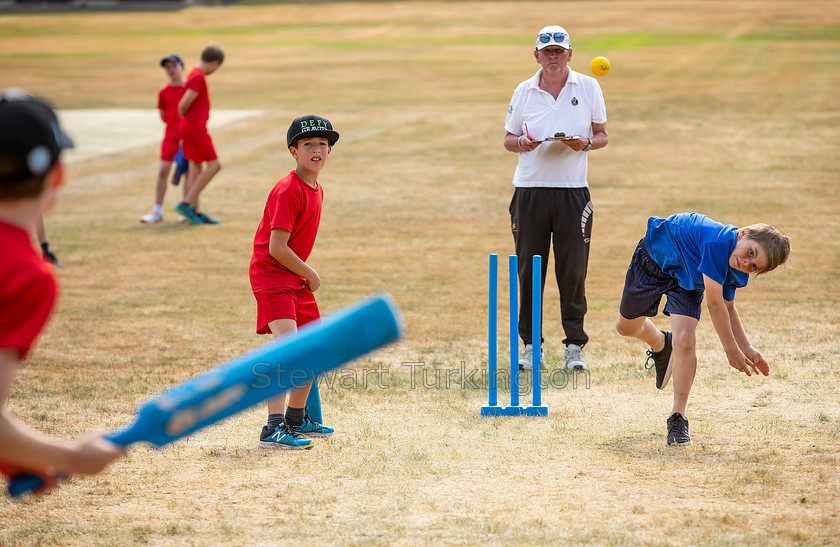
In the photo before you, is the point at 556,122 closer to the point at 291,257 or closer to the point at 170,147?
the point at 291,257

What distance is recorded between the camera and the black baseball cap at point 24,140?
2.38 meters

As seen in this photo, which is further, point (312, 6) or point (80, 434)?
point (312, 6)

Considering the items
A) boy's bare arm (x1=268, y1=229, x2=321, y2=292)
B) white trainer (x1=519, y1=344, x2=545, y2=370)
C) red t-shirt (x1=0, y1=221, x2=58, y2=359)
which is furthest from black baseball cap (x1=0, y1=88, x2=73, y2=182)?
white trainer (x1=519, y1=344, x2=545, y2=370)

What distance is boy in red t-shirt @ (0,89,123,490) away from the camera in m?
2.33

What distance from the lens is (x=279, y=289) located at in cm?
522

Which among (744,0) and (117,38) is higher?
(744,0)

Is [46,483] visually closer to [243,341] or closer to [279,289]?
[279,289]

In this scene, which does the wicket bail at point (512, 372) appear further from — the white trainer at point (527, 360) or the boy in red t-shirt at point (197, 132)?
the boy in red t-shirt at point (197, 132)

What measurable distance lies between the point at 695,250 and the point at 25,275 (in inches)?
147

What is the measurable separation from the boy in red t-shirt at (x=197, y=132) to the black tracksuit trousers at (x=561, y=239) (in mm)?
5737

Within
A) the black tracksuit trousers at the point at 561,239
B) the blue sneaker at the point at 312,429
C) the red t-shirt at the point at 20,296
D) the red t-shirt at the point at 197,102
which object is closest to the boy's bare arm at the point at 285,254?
the blue sneaker at the point at 312,429

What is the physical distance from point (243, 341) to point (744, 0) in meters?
48.9

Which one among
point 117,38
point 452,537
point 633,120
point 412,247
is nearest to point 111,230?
point 412,247

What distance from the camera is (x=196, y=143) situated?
1209 centimetres
